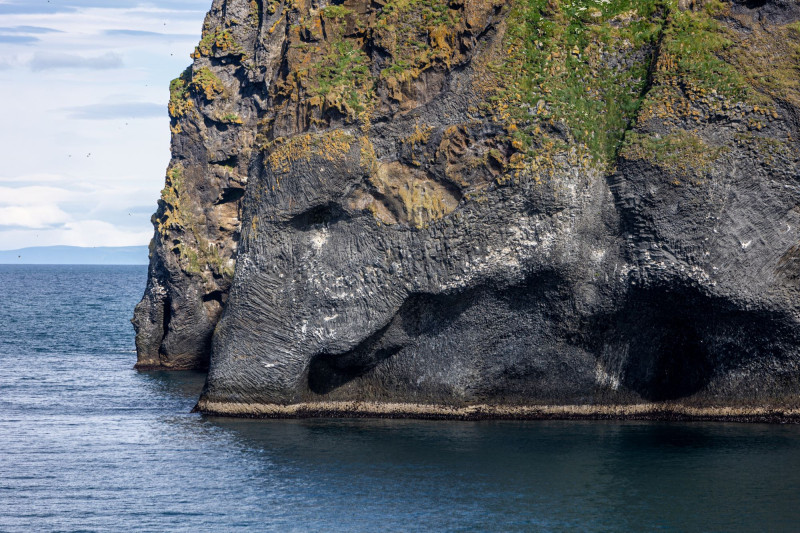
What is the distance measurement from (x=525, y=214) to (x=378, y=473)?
11072 mm

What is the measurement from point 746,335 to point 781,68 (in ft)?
32.2

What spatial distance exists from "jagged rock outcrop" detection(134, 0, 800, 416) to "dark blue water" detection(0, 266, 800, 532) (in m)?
2.22

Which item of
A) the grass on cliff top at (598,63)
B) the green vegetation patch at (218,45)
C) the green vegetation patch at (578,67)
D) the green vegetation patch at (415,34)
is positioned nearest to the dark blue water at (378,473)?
the grass on cliff top at (598,63)

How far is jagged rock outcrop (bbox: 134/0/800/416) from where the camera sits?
100ft

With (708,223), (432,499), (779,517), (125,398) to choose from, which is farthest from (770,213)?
(125,398)

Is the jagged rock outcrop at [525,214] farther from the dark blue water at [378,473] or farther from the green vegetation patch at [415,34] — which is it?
the dark blue water at [378,473]

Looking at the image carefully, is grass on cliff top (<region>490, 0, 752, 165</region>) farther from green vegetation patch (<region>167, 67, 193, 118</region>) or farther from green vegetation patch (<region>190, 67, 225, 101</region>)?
green vegetation patch (<region>167, 67, 193, 118</region>)

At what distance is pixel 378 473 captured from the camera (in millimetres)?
26219

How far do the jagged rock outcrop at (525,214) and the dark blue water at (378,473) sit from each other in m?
2.22

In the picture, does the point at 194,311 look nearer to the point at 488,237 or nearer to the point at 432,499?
the point at 488,237

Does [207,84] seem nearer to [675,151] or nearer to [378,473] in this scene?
[675,151]

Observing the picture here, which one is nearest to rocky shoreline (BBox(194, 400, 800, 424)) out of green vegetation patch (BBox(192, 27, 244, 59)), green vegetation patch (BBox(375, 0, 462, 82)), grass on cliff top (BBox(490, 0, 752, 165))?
grass on cliff top (BBox(490, 0, 752, 165))

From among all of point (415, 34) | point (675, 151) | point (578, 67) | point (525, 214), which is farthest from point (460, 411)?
point (415, 34)

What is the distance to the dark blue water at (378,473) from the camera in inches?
885
